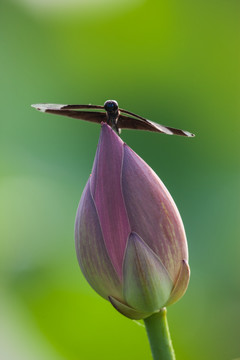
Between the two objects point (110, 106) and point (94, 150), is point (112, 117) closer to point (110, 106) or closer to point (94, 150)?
point (110, 106)

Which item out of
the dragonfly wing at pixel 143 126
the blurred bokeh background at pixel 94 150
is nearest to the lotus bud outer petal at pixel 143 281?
the dragonfly wing at pixel 143 126

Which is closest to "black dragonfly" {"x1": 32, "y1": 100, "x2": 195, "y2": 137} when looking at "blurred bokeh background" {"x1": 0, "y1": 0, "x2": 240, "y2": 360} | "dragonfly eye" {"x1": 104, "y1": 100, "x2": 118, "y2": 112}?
"dragonfly eye" {"x1": 104, "y1": 100, "x2": 118, "y2": 112}

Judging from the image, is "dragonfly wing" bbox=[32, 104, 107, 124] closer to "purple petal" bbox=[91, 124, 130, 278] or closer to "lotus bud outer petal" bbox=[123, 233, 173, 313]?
"purple petal" bbox=[91, 124, 130, 278]

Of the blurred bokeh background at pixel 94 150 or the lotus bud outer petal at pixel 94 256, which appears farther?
the blurred bokeh background at pixel 94 150

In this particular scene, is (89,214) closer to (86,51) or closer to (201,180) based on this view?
(201,180)

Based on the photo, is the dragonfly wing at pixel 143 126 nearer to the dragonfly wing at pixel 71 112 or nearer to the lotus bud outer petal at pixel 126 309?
the dragonfly wing at pixel 71 112

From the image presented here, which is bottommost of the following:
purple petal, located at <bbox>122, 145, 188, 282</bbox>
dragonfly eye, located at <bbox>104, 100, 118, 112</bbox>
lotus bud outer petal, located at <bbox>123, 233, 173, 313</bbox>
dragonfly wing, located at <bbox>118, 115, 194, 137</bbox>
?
lotus bud outer petal, located at <bbox>123, 233, 173, 313</bbox>

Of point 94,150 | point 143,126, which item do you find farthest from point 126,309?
point 94,150
